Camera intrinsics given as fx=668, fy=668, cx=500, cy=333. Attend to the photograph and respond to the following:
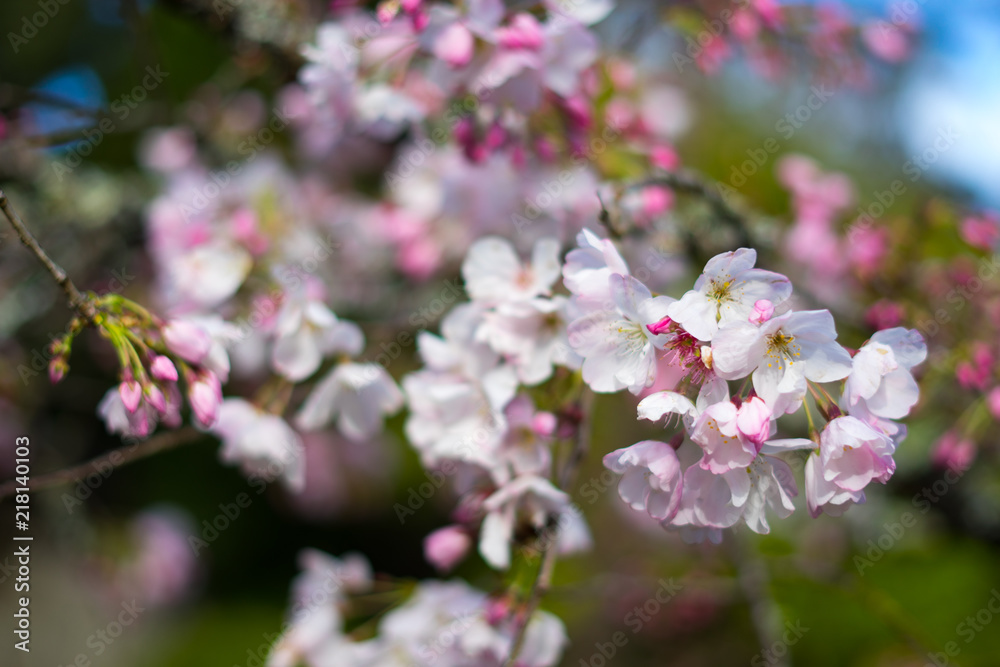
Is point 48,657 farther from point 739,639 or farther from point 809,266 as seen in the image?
point 809,266

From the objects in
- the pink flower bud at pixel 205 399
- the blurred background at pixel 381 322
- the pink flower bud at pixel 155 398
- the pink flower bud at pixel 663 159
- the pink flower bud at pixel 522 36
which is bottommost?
the blurred background at pixel 381 322

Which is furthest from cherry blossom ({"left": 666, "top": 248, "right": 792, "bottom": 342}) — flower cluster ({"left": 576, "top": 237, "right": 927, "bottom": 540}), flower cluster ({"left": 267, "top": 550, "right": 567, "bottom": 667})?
flower cluster ({"left": 267, "top": 550, "right": 567, "bottom": 667})

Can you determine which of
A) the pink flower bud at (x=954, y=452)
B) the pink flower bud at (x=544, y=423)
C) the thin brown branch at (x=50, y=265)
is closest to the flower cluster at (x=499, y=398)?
the pink flower bud at (x=544, y=423)

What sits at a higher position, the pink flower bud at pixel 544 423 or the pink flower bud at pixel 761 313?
the pink flower bud at pixel 761 313

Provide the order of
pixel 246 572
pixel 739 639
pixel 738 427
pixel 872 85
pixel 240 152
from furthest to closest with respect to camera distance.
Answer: pixel 246 572 → pixel 739 639 → pixel 240 152 → pixel 872 85 → pixel 738 427

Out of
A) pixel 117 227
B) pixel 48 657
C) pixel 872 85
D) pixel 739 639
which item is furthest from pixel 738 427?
pixel 48 657

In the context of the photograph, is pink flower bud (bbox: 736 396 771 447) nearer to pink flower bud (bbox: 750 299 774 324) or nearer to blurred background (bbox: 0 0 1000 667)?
pink flower bud (bbox: 750 299 774 324)

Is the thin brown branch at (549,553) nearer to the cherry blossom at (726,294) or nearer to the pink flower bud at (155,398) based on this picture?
the cherry blossom at (726,294)
